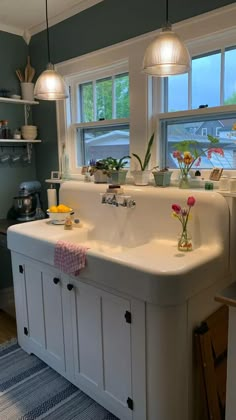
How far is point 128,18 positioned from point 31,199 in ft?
5.38

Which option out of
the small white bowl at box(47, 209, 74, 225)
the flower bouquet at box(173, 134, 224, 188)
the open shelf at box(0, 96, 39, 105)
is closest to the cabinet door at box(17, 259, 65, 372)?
the small white bowl at box(47, 209, 74, 225)

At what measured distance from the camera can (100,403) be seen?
1.83m

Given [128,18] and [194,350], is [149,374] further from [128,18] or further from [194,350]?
[128,18]

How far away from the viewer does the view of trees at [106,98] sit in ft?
8.26

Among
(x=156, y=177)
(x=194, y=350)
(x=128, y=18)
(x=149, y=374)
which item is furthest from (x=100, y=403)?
(x=128, y=18)

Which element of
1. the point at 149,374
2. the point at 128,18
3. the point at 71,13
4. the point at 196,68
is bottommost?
the point at 149,374

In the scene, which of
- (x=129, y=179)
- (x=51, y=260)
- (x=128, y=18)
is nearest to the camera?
(x=51, y=260)

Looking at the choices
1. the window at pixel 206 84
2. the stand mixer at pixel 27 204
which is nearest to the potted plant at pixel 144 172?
the window at pixel 206 84

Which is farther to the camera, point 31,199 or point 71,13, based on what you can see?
point 31,199

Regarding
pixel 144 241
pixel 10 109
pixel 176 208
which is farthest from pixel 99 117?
pixel 176 208

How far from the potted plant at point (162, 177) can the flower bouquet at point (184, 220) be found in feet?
1.08

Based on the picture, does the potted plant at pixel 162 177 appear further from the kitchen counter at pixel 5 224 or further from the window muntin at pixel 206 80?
the kitchen counter at pixel 5 224

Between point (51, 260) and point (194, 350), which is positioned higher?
point (51, 260)

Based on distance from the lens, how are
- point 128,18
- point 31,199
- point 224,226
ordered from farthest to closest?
point 31,199 → point 128,18 → point 224,226
